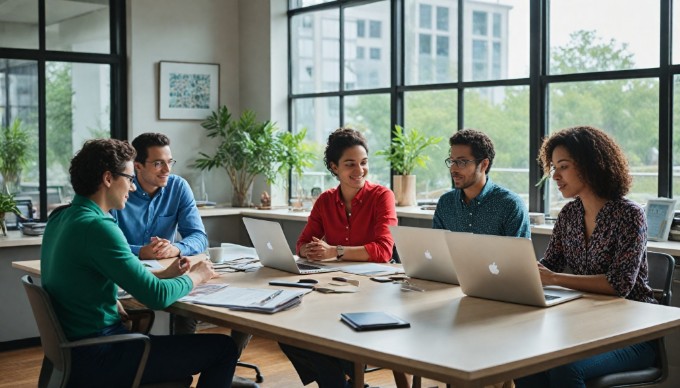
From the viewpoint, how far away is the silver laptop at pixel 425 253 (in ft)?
10.3

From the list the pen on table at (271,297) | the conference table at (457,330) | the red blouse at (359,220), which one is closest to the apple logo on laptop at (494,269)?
the conference table at (457,330)

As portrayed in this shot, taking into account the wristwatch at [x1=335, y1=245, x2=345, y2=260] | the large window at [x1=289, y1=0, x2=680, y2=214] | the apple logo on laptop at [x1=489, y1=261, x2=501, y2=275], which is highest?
the large window at [x1=289, y1=0, x2=680, y2=214]

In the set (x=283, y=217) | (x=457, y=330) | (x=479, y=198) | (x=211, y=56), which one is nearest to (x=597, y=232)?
(x=479, y=198)

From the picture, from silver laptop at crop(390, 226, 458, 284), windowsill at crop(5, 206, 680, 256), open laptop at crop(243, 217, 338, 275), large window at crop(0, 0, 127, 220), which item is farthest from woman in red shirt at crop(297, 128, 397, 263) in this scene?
large window at crop(0, 0, 127, 220)

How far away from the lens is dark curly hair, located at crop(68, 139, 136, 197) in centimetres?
289

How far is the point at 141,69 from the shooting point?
653 centimetres

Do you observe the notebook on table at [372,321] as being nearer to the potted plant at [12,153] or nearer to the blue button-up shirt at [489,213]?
the blue button-up shirt at [489,213]

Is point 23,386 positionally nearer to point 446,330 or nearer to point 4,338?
point 4,338

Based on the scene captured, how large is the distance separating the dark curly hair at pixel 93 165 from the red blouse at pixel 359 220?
4.33 ft

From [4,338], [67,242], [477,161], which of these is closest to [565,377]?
[477,161]

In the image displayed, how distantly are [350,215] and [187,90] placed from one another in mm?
3072

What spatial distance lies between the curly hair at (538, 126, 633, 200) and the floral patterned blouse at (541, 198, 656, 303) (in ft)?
0.20

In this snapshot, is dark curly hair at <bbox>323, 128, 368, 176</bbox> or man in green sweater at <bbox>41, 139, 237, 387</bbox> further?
dark curly hair at <bbox>323, 128, 368, 176</bbox>

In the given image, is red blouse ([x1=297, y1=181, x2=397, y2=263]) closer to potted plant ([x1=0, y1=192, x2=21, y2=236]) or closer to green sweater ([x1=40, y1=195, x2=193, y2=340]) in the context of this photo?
green sweater ([x1=40, y1=195, x2=193, y2=340])
